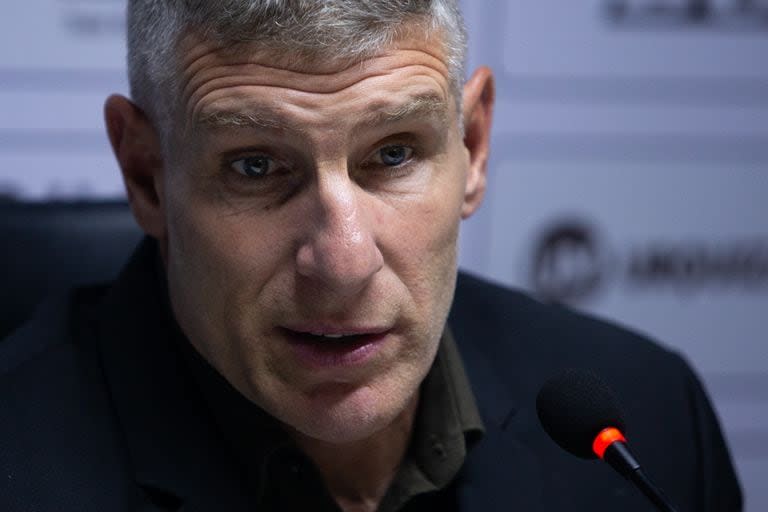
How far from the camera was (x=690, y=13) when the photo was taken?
253cm

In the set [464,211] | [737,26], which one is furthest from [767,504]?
[464,211]

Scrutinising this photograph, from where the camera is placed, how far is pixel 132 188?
129 centimetres

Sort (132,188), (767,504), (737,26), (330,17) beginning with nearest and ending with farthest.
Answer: (330,17) → (132,188) → (737,26) → (767,504)

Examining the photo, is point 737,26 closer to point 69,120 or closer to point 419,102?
point 69,120

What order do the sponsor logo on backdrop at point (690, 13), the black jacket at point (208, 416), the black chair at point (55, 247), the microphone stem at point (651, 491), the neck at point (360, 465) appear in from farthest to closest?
the sponsor logo on backdrop at point (690, 13) → the black chair at point (55, 247) → the neck at point (360, 465) → the black jacket at point (208, 416) → the microphone stem at point (651, 491)

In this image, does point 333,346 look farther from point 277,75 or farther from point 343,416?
point 277,75

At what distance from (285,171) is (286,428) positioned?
310mm

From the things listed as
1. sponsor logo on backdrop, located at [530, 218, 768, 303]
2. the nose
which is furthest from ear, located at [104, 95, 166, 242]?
sponsor logo on backdrop, located at [530, 218, 768, 303]

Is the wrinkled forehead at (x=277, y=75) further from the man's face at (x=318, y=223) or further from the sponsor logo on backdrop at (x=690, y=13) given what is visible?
the sponsor logo on backdrop at (x=690, y=13)

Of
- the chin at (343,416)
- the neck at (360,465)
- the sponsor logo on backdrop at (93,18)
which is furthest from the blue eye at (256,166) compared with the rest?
the sponsor logo on backdrop at (93,18)

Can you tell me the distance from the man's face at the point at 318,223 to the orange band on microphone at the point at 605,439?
220 mm

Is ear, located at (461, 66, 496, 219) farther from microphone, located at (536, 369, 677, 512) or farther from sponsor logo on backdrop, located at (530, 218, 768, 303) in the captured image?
sponsor logo on backdrop, located at (530, 218, 768, 303)

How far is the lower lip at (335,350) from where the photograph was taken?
1158mm

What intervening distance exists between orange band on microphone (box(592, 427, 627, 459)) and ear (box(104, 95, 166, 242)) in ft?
1.72
